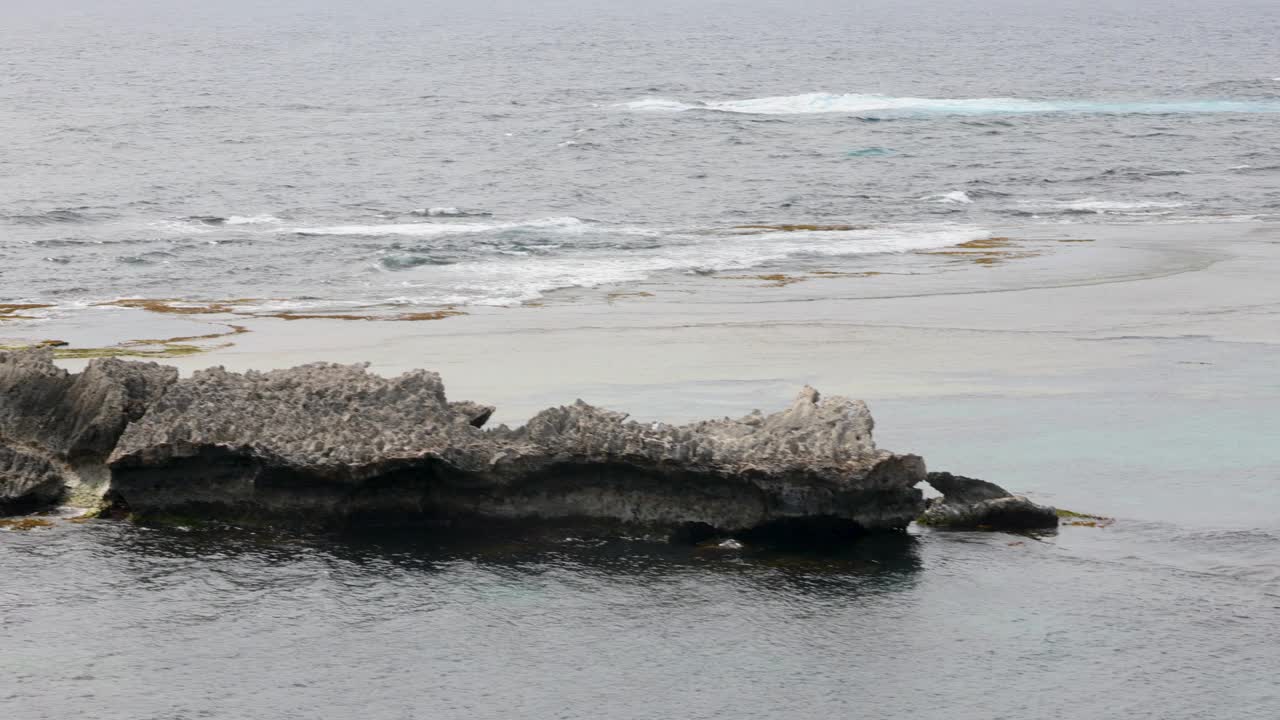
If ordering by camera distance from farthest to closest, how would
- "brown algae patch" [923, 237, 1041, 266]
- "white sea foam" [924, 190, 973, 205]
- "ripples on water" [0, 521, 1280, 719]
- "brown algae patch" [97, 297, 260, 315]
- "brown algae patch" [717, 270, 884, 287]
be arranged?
"white sea foam" [924, 190, 973, 205]
"brown algae patch" [923, 237, 1041, 266]
"brown algae patch" [717, 270, 884, 287]
"brown algae patch" [97, 297, 260, 315]
"ripples on water" [0, 521, 1280, 719]

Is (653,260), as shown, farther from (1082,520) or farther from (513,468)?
(513,468)

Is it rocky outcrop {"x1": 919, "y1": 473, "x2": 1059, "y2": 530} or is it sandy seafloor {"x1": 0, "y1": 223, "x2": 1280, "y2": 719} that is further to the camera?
rocky outcrop {"x1": 919, "y1": 473, "x2": 1059, "y2": 530}

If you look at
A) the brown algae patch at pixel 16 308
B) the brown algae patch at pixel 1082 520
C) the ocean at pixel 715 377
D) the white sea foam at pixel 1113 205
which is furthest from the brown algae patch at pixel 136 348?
the white sea foam at pixel 1113 205

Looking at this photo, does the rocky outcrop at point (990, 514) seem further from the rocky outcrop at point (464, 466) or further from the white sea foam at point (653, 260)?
the white sea foam at point (653, 260)

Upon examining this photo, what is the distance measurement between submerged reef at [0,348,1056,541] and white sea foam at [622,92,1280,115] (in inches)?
3311

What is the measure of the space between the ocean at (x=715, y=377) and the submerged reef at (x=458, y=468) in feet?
1.64

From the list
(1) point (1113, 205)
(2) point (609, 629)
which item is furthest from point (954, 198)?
(2) point (609, 629)

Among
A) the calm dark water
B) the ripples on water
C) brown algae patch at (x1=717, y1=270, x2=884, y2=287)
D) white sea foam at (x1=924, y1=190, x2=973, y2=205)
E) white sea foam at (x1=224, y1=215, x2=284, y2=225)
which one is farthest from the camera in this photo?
white sea foam at (x1=924, y1=190, x2=973, y2=205)

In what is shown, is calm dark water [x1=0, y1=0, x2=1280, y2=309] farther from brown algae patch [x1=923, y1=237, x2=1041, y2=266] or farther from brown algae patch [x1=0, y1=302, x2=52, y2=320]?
brown algae patch [x1=923, y1=237, x2=1041, y2=266]

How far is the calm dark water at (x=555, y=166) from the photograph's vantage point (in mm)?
47688

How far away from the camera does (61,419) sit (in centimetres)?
1995

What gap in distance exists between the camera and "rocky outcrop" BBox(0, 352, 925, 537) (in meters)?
17.6

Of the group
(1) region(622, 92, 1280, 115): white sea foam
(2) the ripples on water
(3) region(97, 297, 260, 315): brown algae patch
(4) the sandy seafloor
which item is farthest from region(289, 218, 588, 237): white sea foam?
(1) region(622, 92, 1280, 115): white sea foam

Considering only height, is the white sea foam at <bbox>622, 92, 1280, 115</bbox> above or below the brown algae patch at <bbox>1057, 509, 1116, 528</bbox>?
above
